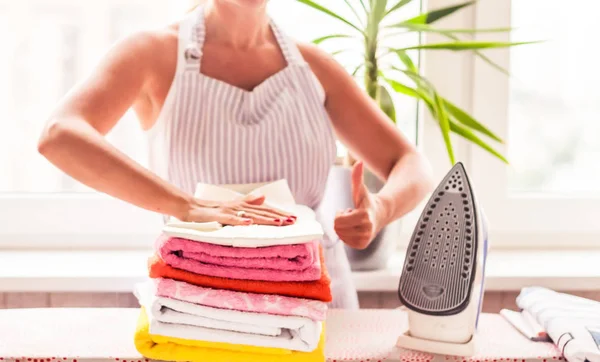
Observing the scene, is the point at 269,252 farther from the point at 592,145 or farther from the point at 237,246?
the point at 592,145

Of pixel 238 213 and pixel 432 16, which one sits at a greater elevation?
pixel 432 16

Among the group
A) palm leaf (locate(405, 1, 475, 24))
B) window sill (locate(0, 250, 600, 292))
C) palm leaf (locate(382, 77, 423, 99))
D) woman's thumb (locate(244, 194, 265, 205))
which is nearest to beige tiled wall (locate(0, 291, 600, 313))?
window sill (locate(0, 250, 600, 292))

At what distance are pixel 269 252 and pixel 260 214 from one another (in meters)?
0.12

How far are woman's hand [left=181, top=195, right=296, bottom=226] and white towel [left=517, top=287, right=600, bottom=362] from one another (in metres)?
0.40

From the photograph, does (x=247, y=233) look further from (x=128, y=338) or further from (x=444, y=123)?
(x=444, y=123)

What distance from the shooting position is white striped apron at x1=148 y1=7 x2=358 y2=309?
1168 millimetres

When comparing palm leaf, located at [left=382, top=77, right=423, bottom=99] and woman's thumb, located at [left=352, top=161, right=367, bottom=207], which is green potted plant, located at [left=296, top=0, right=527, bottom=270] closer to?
palm leaf, located at [left=382, top=77, right=423, bottom=99]

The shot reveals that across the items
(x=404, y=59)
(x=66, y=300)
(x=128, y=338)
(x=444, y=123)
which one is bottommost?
(x=66, y=300)

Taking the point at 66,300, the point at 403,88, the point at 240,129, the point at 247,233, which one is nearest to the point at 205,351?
the point at 247,233

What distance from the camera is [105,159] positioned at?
100cm

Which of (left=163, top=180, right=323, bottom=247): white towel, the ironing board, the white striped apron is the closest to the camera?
(left=163, top=180, right=323, bottom=247): white towel

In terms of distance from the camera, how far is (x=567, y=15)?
5.72 ft

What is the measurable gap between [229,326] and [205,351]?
0.05 metres

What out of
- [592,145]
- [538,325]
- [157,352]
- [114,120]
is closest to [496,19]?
[592,145]
